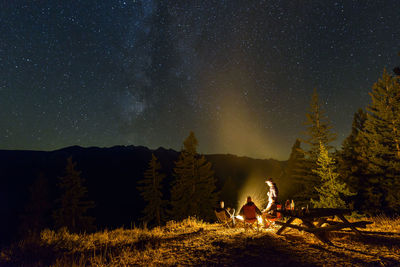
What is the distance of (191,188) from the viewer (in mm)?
32094

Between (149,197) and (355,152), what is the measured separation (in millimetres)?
27360

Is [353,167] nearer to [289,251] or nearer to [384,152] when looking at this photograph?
[384,152]

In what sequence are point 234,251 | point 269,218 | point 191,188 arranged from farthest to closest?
point 191,188 < point 269,218 < point 234,251

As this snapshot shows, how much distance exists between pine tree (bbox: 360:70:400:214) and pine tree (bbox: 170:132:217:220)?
18461 mm

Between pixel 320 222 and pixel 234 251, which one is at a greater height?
pixel 320 222

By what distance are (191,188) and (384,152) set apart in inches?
874

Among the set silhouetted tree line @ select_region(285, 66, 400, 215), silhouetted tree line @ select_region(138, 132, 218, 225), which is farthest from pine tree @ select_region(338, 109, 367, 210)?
silhouetted tree line @ select_region(138, 132, 218, 225)

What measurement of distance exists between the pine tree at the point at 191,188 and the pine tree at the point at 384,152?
1846 cm

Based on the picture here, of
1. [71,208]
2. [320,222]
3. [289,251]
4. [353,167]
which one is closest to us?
[289,251]

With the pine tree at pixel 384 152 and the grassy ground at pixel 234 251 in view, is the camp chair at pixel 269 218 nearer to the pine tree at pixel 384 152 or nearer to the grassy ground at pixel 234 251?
the grassy ground at pixel 234 251

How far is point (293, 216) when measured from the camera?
23.3ft

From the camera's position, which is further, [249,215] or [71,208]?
[71,208]

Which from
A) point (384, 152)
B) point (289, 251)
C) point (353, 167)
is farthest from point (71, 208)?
point (384, 152)

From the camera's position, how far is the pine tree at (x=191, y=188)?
3136 centimetres
